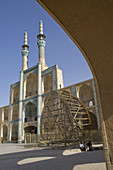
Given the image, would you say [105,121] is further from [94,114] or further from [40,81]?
[40,81]

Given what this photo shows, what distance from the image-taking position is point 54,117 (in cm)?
1459

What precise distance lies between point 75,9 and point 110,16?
2.18 feet

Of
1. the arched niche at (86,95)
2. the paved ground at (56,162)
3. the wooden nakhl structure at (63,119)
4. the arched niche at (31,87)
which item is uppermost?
the arched niche at (31,87)

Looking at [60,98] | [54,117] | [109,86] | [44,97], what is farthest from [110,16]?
[44,97]

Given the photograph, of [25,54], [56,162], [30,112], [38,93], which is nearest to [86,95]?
[38,93]

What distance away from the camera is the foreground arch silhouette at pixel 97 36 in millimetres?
2705

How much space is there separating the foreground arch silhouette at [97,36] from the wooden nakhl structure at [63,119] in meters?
9.02

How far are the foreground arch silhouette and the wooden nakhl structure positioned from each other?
902 centimetres

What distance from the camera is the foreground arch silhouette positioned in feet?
8.87

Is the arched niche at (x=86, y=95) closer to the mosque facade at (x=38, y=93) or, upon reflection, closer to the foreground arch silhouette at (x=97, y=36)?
the mosque facade at (x=38, y=93)

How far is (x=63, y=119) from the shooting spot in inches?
563

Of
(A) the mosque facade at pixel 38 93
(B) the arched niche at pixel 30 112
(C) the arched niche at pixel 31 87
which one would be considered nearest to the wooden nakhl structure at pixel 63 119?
(A) the mosque facade at pixel 38 93

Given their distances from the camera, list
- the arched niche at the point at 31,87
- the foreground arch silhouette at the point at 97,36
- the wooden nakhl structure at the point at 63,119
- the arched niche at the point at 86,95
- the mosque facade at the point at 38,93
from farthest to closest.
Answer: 1. the arched niche at the point at 31,87
2. the arched niche at the point at 86,95
3. the mosque facade at the point at 38,93
4. the wooden nakhl structure at the point at 63,119
5. the foreground arch silhouette at the point at 97,36

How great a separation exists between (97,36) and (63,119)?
12013 mm
